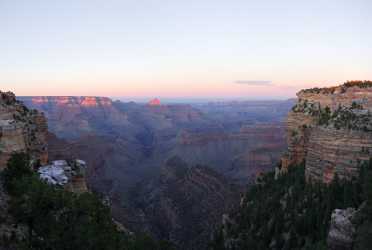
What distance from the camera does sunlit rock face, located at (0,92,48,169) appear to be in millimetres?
15117

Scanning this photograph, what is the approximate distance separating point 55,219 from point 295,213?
14.1m

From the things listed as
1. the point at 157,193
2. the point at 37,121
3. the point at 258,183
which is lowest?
the point at 157,193

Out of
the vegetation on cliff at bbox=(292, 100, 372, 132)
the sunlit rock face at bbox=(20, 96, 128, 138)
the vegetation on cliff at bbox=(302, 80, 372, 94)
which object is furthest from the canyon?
the vegetation on cliff at bbox=(302, 80, 372, 94)

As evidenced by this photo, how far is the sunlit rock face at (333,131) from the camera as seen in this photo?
17562 mm

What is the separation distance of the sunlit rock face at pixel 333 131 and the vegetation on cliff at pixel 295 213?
748 millimetres

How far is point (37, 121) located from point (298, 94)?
2110 cm

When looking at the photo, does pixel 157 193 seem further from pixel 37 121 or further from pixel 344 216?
pixel 344 216

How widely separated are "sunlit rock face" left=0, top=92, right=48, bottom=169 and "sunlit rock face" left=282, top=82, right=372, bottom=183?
16487 millimetres

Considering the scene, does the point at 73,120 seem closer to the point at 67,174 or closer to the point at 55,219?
the point at 67,174

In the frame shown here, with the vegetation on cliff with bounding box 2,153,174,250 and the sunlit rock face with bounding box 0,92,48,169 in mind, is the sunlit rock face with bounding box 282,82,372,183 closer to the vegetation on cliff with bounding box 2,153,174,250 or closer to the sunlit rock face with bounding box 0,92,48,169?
the vegetation on cliff with bounding box 2,153,174,250

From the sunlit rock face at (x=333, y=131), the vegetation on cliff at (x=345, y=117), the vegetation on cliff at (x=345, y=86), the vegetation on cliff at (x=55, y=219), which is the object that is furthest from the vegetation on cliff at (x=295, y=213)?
the vegetation on cliff at (x=55, y=219)

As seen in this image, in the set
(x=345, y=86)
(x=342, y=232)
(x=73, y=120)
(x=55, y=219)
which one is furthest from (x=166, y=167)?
(x=73, y=120)

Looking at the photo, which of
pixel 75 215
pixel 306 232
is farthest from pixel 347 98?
pixel 75 215

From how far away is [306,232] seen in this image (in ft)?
58.8
